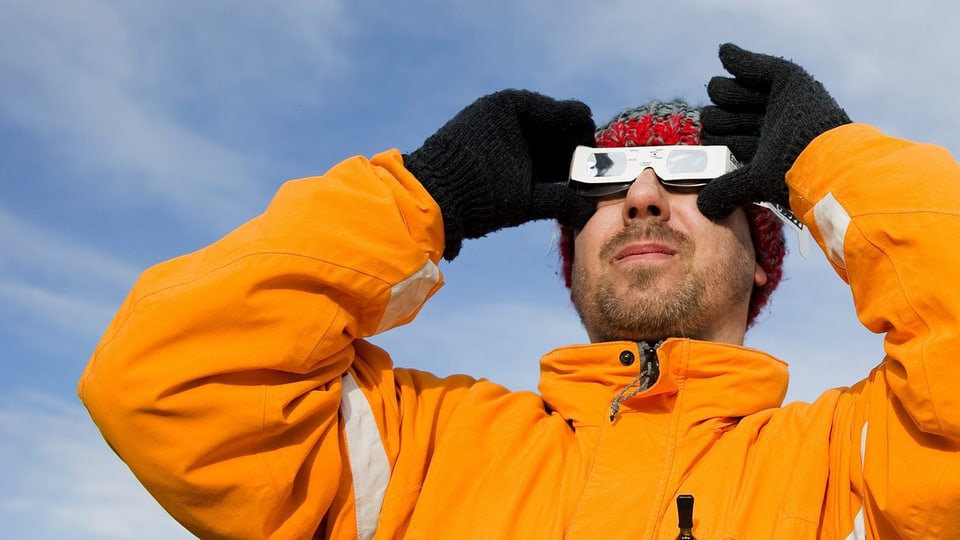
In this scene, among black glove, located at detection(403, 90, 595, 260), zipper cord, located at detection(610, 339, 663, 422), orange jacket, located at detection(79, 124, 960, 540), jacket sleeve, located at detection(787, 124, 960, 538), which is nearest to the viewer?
jacket sleeve, located at detection(787, 124, 960, 538)

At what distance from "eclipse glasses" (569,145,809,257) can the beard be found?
17 centimetres

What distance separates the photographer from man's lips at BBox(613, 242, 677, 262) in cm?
295

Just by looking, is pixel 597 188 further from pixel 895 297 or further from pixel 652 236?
pixel 895 297

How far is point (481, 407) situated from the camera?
259 centimetres

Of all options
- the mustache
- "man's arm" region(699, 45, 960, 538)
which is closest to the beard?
the mustache

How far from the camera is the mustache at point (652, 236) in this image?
9.72 ft

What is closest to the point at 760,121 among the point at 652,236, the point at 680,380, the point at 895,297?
the point at 652,236

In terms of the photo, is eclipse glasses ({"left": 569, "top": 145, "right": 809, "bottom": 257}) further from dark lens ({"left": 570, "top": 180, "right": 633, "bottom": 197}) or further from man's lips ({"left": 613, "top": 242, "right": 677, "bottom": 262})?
man's lips ({"left": 613, "top": 242, "right": 677, "bottom": 262})

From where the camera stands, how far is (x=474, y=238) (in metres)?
2.87

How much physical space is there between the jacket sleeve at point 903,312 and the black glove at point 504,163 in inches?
38.6

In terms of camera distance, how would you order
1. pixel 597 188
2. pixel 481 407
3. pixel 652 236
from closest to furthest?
pixel 481 407 → pixel 652 236 → pixel 597 188

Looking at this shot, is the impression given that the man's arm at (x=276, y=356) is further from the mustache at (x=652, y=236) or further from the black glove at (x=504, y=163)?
the mustache at (x=652, y=236)

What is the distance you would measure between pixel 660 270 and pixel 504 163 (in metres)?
0.62

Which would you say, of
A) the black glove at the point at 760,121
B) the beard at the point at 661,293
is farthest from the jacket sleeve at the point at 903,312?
the beard at the point at 661,293
